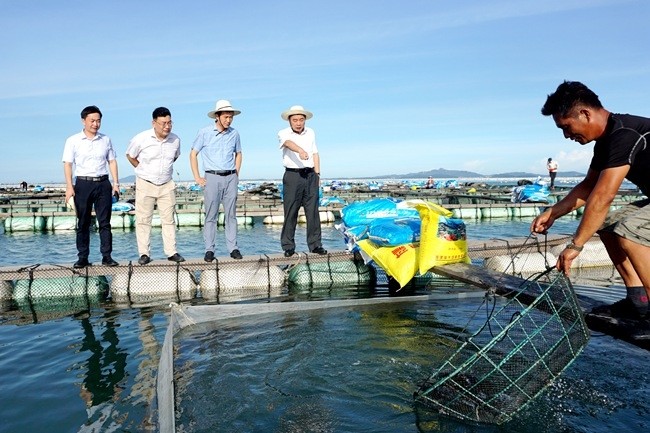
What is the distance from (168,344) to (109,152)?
3.63 meters

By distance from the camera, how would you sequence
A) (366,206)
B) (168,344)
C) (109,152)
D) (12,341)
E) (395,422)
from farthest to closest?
(366,206)
(109,152)
(12,341)
(168,344)
(395,422)

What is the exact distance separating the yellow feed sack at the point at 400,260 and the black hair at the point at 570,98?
10.3 feet

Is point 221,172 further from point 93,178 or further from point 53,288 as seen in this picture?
point 53,288

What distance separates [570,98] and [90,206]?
19.1ft

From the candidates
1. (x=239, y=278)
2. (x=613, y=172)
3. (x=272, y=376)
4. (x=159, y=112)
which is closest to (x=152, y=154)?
(x=159, y=112)

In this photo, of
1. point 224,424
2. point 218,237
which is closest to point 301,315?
point 224,424

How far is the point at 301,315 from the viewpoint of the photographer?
5941 mm

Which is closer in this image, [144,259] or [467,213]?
[144,259]

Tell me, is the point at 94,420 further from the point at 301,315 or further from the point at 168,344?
the point at 301,315

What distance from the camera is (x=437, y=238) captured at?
6113 mm

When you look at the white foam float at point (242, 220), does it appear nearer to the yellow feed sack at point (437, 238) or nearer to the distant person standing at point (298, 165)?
the distant person standing at point (298, 165)

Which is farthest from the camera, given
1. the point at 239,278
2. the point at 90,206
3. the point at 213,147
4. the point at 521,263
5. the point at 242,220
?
the point at 242,220

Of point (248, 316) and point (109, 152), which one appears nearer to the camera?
point (248, 316)

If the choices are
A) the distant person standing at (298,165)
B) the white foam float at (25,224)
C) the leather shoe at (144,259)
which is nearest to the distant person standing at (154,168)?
the leather shoe at (144,259)
